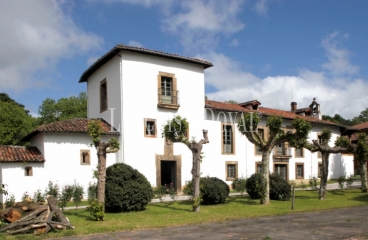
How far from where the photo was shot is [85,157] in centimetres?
2230

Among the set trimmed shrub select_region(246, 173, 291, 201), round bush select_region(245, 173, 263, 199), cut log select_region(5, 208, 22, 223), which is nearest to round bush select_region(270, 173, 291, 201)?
trimmed shrub select_region(246, 173, 291, 201)

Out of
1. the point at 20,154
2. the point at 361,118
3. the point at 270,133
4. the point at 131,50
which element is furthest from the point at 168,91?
the point at 361,118

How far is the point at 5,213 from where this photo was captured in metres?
12.0

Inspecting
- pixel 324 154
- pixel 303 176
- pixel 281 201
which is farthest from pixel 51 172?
pixel 303 176

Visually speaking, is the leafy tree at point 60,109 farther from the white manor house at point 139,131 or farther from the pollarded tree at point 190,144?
the pollarded tree at point 190,144

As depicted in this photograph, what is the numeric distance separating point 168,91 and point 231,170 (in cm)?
768

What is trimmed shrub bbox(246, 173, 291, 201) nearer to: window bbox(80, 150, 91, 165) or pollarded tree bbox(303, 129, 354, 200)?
pollarded tree bbox(303, 129, 354, 200)

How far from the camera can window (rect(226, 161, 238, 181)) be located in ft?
91.1

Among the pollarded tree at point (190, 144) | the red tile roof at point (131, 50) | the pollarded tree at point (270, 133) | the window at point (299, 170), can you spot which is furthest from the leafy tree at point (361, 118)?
the pollarded tree at point (190, 144)

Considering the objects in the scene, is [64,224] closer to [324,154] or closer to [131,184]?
[131,184]

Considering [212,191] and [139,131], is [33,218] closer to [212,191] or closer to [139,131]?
[212,191]

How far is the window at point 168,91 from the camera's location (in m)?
24.6

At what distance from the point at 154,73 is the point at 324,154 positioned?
11.1 meters

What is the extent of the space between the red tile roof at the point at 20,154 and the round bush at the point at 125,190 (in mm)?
6207
